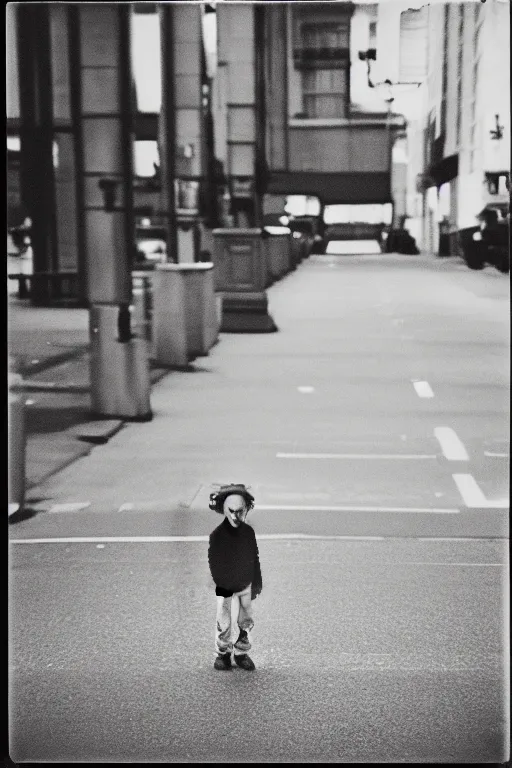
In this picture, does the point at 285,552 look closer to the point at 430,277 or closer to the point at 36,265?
the point at 36,265

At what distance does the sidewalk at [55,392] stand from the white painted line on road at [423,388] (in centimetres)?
279

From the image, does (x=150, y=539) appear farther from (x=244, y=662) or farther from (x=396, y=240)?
(x=396, y=240)

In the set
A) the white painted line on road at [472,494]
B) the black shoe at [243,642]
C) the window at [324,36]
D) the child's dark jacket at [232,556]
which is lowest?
the white painted line on road at [472,494]

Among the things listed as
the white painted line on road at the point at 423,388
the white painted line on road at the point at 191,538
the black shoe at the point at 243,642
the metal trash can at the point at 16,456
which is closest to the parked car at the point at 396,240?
the white painted line on road at the point at 423,388

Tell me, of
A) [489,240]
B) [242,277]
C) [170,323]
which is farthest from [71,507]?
[489,240]

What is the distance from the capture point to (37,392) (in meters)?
11.5

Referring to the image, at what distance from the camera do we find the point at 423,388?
456 inches

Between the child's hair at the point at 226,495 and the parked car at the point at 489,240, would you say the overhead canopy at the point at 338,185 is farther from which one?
the parked car at the point at 489,240

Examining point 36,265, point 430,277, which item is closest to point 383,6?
point 36,265

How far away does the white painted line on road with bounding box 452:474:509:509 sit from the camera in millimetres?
7262

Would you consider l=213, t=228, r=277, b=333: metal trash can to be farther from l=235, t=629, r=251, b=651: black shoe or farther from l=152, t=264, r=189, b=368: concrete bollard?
l=235, t=629, r=251, b=651: black shoe

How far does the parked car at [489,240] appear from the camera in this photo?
2356 cm

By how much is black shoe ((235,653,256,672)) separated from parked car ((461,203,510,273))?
56.1ft

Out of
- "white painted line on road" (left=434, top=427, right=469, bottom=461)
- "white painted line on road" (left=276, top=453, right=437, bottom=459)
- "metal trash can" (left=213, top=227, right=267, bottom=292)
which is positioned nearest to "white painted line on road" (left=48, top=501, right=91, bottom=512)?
"white painted line on road" (left=276, top=453, right=437, bottom=459)
